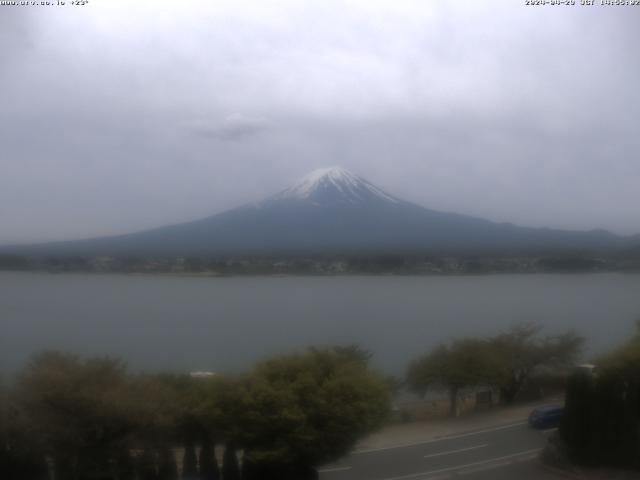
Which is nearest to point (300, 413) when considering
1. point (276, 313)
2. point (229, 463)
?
point (229, 463)

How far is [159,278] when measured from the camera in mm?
9305

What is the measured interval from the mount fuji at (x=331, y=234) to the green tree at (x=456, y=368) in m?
1.39

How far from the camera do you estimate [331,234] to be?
9.93 meters

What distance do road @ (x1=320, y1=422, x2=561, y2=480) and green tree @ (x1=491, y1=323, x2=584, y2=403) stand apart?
0.93 m

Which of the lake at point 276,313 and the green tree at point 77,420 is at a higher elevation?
the lake at point 276,313

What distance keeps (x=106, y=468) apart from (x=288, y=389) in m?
2.14

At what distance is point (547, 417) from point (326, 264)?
3.62 metres

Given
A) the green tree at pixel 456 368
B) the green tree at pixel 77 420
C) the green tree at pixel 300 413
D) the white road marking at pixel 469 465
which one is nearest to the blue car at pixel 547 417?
the white road marking at pixel 469 465

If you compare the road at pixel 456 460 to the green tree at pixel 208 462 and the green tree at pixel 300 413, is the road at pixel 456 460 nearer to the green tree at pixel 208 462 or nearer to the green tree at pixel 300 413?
the green tree at pixel 300 413

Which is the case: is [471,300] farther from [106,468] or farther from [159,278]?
[106,468]

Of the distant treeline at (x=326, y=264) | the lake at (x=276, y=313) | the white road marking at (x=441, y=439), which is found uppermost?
the distant treeline at (x=326, y=264)

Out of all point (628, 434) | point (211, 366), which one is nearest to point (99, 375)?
point (211, 366)

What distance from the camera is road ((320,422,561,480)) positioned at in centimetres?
838

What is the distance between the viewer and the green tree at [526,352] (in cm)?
998
